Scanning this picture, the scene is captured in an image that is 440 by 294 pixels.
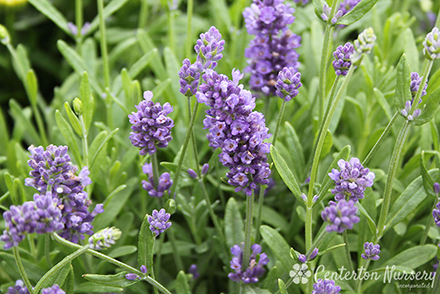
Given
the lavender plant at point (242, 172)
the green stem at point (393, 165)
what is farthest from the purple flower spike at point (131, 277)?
the green stem at point (393, 165)

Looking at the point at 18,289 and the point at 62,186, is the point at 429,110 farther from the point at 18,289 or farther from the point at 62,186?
the point at 18,289

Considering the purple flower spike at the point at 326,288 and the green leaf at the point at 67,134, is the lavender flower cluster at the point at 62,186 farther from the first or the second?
the purple flower spike at the point at 326,288

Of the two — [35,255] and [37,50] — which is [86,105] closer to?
[35,255]

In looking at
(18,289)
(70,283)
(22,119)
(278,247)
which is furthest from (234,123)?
(22,119)

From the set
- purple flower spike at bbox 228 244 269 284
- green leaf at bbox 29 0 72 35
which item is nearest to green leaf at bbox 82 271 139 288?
purple flower spike at bbox 228 244 269 284

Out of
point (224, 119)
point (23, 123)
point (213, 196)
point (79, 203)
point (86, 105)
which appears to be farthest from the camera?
point (23, 123)

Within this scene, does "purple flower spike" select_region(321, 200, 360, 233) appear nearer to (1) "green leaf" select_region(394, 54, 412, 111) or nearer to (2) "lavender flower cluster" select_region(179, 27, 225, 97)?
(1) "green leaf" select_region(394, 54, 412, 111)

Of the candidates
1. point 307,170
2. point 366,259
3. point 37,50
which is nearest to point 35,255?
point 307,170
